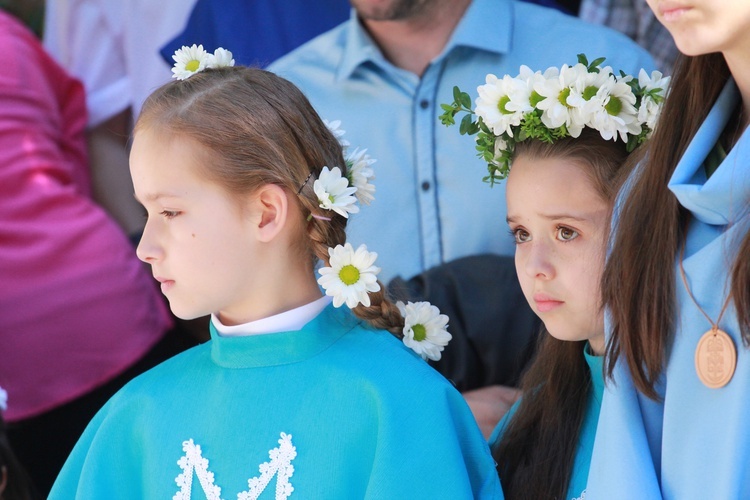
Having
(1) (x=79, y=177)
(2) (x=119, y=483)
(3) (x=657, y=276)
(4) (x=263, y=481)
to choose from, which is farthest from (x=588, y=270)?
(1) (x=79, y=177)

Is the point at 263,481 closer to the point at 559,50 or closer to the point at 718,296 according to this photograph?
the point at 718,296

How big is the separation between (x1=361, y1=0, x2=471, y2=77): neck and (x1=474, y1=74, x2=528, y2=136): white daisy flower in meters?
1.05

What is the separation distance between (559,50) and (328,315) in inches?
54.4

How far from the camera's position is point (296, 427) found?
2.01 m

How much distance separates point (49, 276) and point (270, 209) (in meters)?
1.13

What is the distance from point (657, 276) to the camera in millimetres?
1688

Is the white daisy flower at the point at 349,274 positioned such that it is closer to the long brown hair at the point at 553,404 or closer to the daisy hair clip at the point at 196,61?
the long brown hair at the point at 553,404

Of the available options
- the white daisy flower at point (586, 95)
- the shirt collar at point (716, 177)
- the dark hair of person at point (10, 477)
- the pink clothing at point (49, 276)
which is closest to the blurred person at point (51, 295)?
the pink clothing at point (49, 276)

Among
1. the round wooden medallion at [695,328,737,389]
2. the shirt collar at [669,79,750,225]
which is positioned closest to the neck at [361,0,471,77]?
the shirt collar at [669,79,750,225]

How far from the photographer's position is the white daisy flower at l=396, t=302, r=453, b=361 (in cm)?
221

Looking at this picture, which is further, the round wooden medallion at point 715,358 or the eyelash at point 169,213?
the eyelash at point 169,213

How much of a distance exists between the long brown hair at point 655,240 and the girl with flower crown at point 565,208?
0.83 ft

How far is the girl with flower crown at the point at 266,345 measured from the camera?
198 centimetres

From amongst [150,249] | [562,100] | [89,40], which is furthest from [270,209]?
[89,40]
